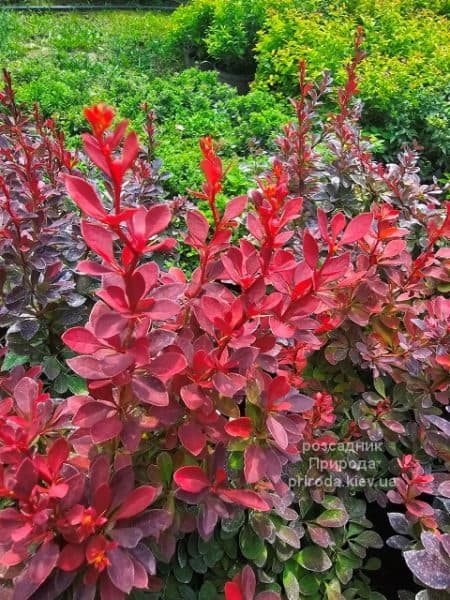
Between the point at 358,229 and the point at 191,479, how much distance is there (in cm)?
50

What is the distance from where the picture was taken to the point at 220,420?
906mm

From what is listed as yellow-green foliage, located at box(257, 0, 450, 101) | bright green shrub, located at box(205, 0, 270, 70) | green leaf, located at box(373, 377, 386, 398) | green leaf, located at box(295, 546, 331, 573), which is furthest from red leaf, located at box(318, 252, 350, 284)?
bright green shrub, located at box(205, 0, 270, 70)

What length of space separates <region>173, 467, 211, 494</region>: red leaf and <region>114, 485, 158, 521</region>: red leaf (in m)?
0.04

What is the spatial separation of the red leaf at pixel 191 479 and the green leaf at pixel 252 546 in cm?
26

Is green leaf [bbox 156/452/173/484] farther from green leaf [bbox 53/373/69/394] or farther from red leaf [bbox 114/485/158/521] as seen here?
green leaf [bbox 53/373/69/394]

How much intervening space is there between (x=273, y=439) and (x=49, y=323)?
28.1 inches

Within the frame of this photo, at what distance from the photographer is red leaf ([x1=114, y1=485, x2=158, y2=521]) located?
0.80 metres

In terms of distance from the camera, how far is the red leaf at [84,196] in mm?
669

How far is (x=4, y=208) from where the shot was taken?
1.21 m

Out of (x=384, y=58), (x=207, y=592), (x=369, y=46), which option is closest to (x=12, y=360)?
(x=207, y=592)

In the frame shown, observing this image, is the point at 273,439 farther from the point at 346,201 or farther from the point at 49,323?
the point at 346,201

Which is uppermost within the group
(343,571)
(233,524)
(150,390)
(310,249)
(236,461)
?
(310,249)

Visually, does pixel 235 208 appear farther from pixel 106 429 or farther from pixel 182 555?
pixel 182 555

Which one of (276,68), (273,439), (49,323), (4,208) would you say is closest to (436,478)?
(273,439)
